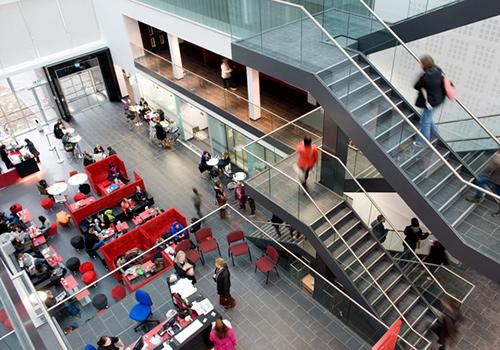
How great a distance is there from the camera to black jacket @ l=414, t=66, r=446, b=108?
840 centimetres

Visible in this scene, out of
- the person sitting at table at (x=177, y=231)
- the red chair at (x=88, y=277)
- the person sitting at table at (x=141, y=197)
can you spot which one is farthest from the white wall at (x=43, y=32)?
the person sitting at table at (x=177, y=231)

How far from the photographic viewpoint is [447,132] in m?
9.70

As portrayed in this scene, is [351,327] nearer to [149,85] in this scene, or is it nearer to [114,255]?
[114,255]

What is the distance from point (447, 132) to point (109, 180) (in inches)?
513

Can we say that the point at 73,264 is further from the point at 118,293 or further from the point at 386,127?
the point at 386,127

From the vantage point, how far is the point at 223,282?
10.2 metres

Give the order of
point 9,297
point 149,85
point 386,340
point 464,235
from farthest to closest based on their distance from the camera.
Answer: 1. point 149,85
2. point 464,235
3. point 386,340
4. point 9,297

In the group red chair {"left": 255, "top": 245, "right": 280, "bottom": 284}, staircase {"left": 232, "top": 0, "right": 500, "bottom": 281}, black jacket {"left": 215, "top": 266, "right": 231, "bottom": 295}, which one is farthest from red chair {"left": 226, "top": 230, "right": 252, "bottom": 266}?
staircase {"left": 232, "top": 0, "right": 500, "bottom": 281}

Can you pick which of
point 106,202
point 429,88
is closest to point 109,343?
point 106,202

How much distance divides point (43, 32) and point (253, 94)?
11.6 metres

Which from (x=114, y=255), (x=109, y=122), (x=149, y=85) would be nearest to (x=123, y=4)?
(x=149, y=85)

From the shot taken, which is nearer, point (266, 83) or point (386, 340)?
point (386, 340)

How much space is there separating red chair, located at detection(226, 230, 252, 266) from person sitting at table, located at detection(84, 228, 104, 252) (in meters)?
4.97

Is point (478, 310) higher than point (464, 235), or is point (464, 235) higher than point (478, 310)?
point (464, 235)
